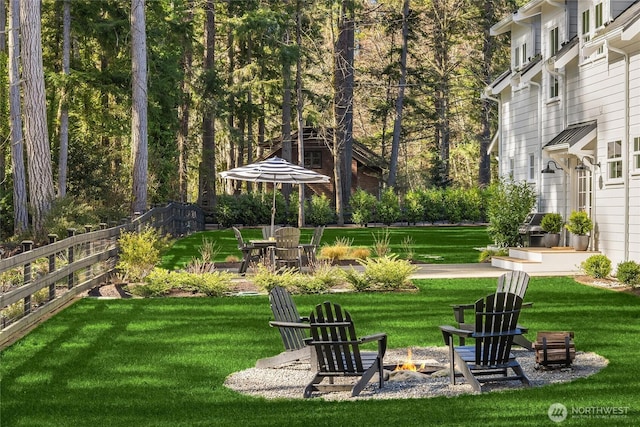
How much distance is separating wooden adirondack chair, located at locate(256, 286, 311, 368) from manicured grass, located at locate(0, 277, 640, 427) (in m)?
0.61

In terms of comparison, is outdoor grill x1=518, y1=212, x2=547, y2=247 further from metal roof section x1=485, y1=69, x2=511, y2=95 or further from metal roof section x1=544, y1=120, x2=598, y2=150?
metal roof section x1=485, y1=69, x2=511, y2=95

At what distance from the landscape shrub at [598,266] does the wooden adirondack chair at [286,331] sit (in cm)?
1145

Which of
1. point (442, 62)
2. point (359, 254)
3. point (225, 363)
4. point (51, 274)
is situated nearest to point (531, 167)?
point (359, 254)

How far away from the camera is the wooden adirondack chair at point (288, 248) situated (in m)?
21.9

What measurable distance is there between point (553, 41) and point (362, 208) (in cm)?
2435

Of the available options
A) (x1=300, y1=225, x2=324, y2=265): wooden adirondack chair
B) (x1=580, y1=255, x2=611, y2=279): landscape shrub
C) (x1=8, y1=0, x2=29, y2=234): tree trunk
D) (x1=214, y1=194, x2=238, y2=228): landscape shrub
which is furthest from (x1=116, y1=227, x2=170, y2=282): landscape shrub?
(x1=214, y1=194, x2=238, y2=228): landscape shrub

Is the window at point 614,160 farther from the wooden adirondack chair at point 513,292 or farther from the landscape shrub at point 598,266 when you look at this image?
the wooden adirondack chair at point 513,292

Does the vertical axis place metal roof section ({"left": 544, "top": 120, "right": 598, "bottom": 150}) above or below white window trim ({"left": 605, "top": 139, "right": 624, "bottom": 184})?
above

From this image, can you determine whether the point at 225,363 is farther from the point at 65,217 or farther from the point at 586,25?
the point at 586,25

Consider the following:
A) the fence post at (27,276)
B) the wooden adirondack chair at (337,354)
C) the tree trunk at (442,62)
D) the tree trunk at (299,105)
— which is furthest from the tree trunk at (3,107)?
the tree trunk at (442,62)

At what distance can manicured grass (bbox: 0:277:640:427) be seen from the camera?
8383 millimetres

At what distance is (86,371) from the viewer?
10688 mm

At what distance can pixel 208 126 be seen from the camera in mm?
52719

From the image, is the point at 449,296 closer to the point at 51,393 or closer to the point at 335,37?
the point at 51,393
